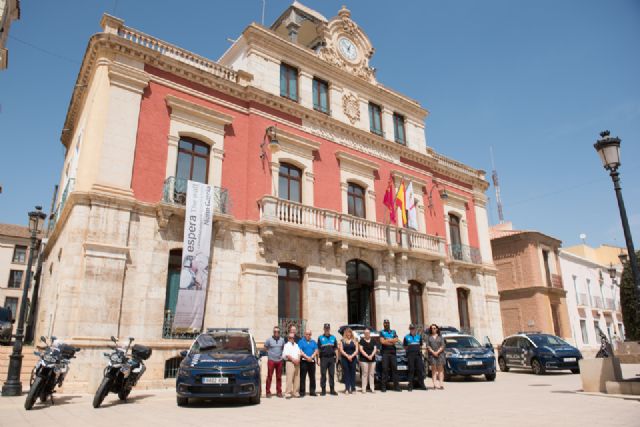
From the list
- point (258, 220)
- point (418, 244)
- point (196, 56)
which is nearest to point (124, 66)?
point (196, 56)

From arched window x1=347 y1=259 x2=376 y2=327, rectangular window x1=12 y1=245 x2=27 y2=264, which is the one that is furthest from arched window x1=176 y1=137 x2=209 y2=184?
rectangular window x1=12 y1=245 x2=27 y2=264

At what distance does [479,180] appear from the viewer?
1017 inches

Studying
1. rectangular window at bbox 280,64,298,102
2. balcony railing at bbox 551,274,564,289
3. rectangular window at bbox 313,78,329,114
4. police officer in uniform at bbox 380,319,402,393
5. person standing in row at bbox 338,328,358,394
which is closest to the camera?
person standing in row at bbox 338,328,358,394

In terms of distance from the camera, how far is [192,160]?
15.4 m

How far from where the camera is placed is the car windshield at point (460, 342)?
1483 centimetres

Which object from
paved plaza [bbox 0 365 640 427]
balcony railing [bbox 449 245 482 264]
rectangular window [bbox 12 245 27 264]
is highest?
rectangular window [bbox 12 245 27 264]

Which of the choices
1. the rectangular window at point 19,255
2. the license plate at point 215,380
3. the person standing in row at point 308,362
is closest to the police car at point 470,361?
the person standing in row at point 308,362

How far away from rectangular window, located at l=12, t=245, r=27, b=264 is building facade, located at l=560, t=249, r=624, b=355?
160 feet

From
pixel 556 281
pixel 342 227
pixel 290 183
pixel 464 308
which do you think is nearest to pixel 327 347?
pixel 342 227

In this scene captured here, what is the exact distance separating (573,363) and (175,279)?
1409 centimetres

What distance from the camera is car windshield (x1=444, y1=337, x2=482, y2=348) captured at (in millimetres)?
14828

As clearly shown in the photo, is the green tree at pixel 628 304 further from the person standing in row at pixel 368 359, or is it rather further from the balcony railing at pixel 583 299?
the person standing in row at pixel 368 359

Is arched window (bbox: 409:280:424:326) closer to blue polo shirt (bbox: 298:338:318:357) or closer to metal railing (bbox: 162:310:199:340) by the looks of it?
blue polo shirt (bbox: 298:338:318:357)

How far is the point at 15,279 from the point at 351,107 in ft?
131
